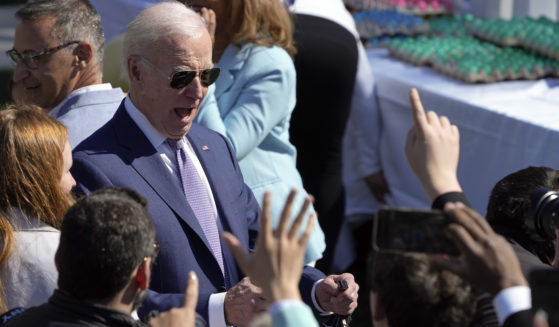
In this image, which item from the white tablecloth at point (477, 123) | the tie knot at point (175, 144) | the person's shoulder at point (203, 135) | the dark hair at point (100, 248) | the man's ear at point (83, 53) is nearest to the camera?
the dark hair at point (100, 248)

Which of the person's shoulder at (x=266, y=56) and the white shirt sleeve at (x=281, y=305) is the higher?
the white shirt sleeve at (x=281, y=305)

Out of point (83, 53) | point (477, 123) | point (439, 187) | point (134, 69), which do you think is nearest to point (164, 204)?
point (134, 69)

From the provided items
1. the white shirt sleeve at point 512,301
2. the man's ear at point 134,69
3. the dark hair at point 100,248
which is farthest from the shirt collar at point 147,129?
the white shirt sleeve at point 512,301

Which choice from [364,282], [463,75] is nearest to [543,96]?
[463,75]

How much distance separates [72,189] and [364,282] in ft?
9.74

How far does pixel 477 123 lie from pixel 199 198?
2065 mm

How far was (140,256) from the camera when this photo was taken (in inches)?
68.2

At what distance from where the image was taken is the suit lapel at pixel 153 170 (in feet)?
7.70

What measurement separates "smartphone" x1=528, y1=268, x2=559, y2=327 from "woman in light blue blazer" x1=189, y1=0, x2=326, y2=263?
5.14 feet

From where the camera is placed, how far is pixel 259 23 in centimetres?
322

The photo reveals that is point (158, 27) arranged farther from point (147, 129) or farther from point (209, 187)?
point (209, 187)

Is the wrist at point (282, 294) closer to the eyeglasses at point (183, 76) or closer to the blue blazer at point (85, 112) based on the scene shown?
the eyeglasses at point (183, 76)

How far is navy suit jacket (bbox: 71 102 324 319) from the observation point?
7.52ft

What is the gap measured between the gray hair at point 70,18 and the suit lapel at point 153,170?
57 centimetres
